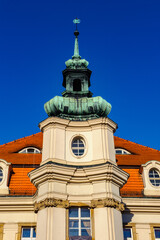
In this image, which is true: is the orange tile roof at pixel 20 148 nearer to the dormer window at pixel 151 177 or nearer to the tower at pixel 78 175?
the tower at pixel 78 175

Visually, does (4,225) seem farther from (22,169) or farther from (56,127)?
(56,127)

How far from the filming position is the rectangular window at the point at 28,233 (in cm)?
1916

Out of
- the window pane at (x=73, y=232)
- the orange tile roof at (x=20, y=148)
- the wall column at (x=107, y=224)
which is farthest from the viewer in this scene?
the orange tile roof at (x=20, y=148)

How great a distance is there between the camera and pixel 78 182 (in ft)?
60.5

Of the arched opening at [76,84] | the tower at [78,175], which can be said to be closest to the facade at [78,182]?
the tower at [78,175]

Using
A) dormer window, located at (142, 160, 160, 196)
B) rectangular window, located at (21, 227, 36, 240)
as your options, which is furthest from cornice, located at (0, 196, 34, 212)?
dormer window, located at (142, 160, 160, 196)

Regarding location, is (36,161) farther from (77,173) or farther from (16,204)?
(77,173)

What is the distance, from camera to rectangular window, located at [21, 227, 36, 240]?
19156 millimetres

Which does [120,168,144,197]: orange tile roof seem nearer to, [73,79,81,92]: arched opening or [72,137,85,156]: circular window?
[72,137,85,156]: circular window

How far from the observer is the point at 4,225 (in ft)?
63.8

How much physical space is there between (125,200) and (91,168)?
338cm

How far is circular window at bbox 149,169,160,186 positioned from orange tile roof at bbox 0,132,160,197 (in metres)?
0.68

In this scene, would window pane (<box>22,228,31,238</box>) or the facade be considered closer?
the facade

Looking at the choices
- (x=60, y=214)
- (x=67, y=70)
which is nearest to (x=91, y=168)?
(x=60, y=214)
